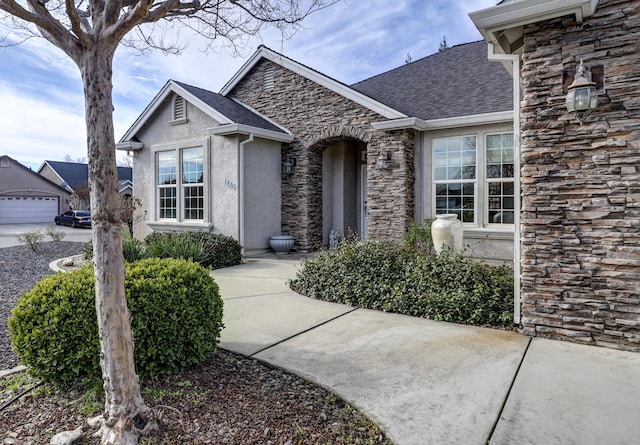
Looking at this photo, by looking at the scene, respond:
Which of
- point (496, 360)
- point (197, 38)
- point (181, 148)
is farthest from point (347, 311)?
point (181, 148)

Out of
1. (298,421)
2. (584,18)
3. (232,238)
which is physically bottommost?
(298,421)

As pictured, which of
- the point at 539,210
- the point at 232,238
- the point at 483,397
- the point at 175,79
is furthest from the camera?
the point at 175,79

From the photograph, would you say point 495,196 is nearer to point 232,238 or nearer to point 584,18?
point 584,18

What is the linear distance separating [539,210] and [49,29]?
14.5 ft

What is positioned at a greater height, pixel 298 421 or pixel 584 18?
pixel 584 18

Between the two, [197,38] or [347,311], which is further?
[347,311]

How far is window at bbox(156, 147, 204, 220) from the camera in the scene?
11.3 metres

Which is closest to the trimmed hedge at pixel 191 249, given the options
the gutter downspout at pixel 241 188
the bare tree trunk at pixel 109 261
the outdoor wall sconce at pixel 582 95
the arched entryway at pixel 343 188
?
the gutter downspout at pixel 241 188

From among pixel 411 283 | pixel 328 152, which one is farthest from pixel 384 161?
pixel 411 283

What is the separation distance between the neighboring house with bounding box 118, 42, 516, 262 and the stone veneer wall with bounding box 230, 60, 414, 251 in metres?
0.03

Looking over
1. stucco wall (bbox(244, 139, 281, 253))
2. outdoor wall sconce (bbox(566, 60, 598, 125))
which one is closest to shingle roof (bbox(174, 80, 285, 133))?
stucco wall (bbox(244, 139, 281, 253))

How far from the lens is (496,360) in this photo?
3.60 metres

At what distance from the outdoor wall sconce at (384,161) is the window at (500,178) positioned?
7.21 feet

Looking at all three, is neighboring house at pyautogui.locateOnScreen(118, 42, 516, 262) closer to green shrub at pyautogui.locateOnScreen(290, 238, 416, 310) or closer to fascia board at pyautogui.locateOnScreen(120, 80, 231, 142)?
fascia board at pyautogui.locateOnScreen(120, 80, 231, 142)
